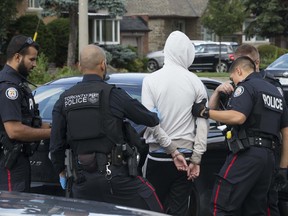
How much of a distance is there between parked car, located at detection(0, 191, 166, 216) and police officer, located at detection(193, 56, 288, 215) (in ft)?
5.34

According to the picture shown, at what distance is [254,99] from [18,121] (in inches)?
72.6

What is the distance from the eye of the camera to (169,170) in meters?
5.53

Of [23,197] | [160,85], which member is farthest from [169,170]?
[23,197]

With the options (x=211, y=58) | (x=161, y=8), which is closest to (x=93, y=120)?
(x=211, y=58)

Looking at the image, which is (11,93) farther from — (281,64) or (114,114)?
(281,64)

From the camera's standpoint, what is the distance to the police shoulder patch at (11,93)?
204 inches

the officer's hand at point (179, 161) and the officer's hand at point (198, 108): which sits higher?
the officer's hand at point (198, 108)

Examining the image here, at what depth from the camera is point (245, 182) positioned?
5.41m

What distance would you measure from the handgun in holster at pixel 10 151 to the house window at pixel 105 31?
3511 cm

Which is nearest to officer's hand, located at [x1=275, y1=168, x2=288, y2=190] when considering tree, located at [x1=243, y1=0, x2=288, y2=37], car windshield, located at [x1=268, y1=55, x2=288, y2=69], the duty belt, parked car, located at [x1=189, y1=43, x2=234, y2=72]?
the duty belt

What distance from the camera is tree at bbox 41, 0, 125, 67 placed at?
1248 inches

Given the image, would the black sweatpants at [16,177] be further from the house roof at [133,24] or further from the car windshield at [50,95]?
the house roof at [133,24]

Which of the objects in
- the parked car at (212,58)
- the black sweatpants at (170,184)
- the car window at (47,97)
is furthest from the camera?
the parked car at (212,58)

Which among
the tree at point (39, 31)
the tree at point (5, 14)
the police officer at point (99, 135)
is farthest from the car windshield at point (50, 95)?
the tree at point (39, 31)
